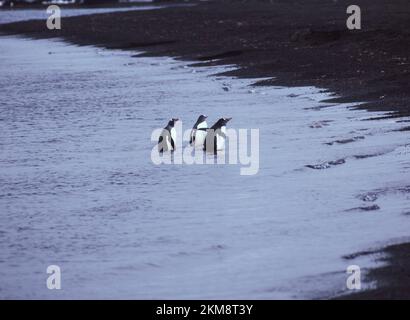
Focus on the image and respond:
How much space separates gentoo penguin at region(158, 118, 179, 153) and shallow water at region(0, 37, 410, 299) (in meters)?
0.23

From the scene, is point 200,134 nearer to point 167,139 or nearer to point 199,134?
point 199,134

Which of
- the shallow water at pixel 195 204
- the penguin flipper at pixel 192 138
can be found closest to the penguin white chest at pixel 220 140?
the penguin flipper at pixel 192 138

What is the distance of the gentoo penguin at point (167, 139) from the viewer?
1111 cm

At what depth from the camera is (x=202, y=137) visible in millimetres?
11188

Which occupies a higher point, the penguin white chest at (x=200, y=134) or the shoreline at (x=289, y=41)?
the shoreline at (x=289, y=41)

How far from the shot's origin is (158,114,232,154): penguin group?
10859 millimetres

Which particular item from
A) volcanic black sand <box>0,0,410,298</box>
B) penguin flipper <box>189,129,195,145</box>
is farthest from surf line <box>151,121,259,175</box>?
volcanic black sand <box>0,0,410,298</box>

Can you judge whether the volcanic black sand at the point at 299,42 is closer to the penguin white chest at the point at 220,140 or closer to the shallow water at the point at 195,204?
the shallow water at the point at 195,204

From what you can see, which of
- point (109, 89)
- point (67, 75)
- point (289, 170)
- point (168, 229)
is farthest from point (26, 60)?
point (168, 229)

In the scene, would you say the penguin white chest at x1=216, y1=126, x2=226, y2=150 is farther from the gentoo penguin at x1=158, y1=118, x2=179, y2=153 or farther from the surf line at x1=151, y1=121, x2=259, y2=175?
the gentoo penguin at x1=158, y1=118, x2=179, y2=153

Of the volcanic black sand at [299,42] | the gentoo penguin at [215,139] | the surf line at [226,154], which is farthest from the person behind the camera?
the volcanic black sand at [299,42]

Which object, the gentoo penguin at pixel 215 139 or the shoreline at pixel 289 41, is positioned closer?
the gentoo penguin at pixel 215 139

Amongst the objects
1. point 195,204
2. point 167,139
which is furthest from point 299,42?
point 195,204

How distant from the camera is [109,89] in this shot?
19.3 metres
